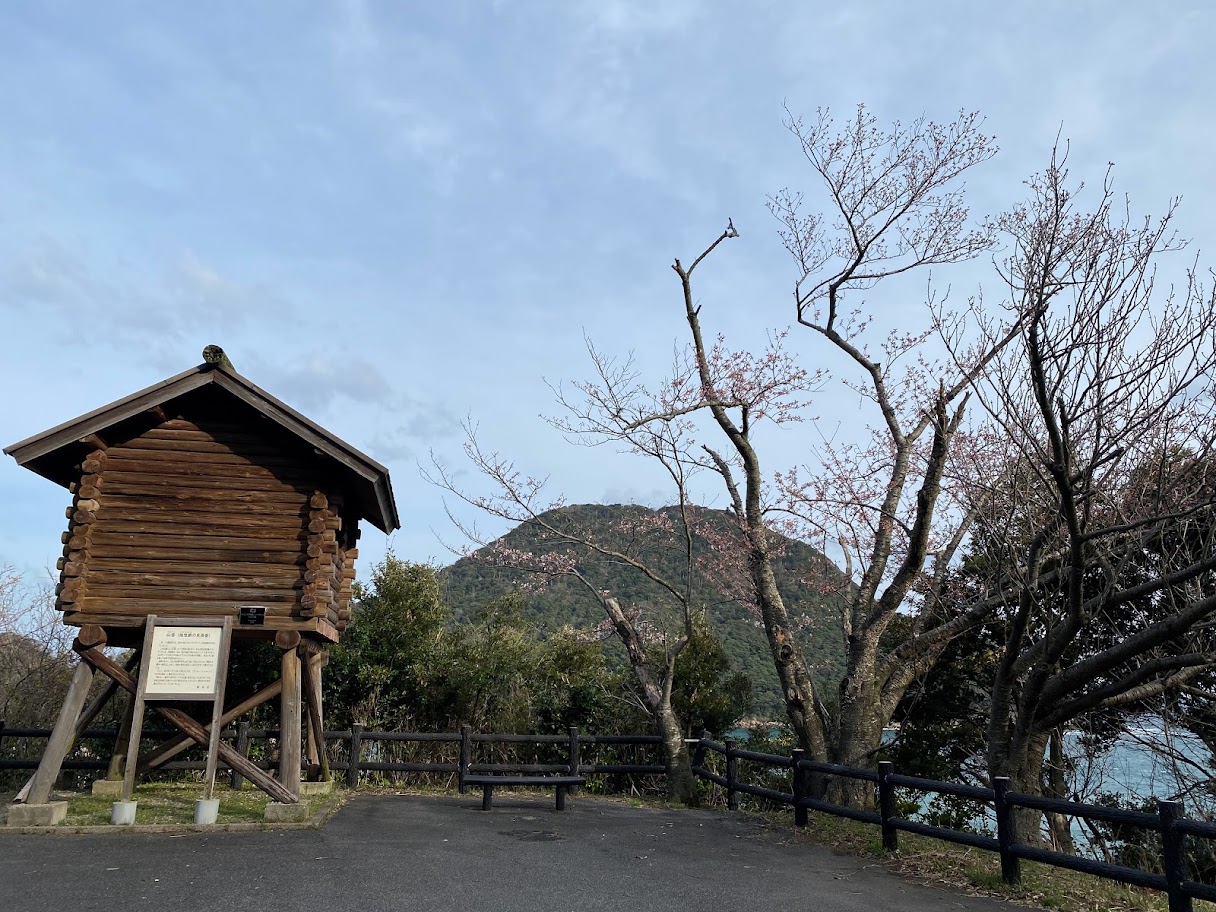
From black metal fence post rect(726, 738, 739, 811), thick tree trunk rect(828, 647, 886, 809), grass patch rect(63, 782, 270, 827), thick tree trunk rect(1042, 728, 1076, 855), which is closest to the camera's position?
grass patch rect(63, 782, 270, 827)

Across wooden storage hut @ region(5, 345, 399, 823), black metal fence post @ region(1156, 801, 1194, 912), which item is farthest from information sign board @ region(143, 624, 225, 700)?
black metal fence post @ region(1156, 801, 1194, 912)

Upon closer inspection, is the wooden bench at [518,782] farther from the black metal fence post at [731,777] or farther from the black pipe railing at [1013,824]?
the black pipe railing at [1013,824]

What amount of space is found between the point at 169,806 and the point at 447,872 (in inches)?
196

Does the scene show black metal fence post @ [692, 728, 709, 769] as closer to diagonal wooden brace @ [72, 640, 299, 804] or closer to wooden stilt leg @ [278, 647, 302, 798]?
wooden stilt leg @ [278, 647, 302, 798]

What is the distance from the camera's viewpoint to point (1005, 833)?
795cm

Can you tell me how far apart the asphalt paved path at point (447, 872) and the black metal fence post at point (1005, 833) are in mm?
569

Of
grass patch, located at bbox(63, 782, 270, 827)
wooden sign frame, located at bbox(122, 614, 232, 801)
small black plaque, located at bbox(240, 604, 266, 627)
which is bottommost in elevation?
grass patch, located at bbox(63, 782, 270, 827)

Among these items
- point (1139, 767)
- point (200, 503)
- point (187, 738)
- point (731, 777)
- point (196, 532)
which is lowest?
point (1139, 767)

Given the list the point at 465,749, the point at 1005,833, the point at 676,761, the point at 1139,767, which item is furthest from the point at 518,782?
the point at 1139,767

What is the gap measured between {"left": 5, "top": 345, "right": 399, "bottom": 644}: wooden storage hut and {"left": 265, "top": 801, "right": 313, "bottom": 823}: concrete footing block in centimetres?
205

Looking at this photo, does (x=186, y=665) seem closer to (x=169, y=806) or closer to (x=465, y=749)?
(x=169, y=806)

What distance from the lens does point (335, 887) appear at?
7391 millimetres

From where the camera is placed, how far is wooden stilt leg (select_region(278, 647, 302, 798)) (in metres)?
10.6

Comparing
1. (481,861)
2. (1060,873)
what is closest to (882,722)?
(1060,873)
